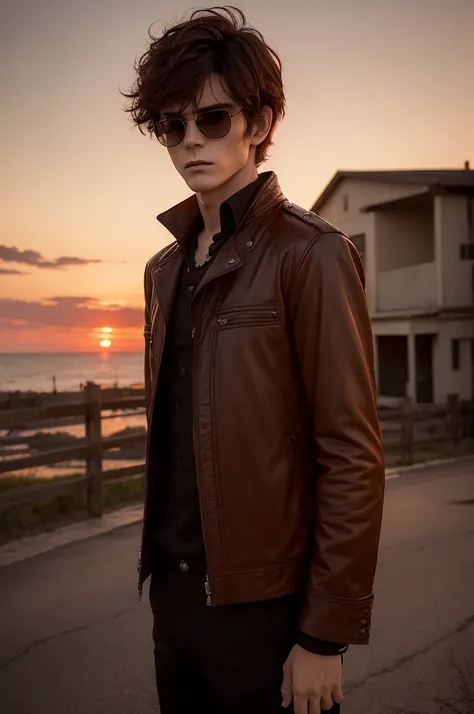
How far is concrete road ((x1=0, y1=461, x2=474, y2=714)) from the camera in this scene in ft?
12.0

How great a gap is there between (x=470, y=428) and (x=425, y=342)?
4137 mm

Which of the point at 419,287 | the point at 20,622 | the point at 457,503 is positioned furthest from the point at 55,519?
the point at 419,287

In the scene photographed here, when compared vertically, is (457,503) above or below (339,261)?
below

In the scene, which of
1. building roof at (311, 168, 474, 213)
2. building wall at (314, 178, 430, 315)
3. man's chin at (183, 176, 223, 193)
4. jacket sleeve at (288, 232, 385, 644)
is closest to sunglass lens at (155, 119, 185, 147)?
man's chin at (183, 176, 223, 193)

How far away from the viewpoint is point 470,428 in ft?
49.5

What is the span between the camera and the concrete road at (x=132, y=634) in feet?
12.0

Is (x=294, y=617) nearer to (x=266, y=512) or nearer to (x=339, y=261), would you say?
(x=266, y=512)

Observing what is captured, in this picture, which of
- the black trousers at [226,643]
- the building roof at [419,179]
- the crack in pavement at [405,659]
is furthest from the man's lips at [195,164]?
the building roof at [419,179]

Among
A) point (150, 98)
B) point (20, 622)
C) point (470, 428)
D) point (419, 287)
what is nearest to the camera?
point (150, 98)

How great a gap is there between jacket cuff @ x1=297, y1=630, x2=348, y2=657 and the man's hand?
0.5 inches

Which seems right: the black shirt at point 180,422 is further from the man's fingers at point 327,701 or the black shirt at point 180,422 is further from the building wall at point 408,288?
the building wall at point 408,288

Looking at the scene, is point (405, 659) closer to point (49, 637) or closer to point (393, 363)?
point (49, 637)

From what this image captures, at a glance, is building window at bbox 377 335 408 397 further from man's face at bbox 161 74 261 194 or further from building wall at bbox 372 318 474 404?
man's face at bbox 161 74 261 194

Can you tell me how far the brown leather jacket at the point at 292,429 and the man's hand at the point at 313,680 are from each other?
75 mm
